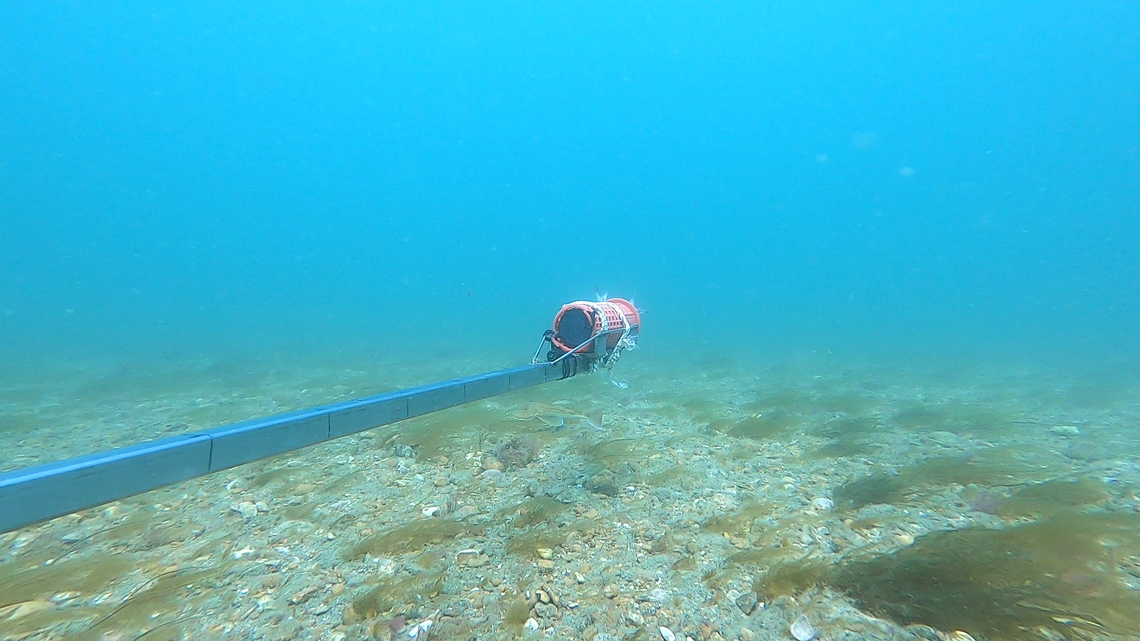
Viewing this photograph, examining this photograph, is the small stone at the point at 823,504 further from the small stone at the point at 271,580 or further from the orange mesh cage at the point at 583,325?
the small stone at the point at 271,580

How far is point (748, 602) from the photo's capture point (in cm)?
316

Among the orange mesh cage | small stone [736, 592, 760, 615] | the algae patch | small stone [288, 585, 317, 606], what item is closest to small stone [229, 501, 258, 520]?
small stone [288, 585, 317, 606]

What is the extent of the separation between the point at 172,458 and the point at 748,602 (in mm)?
3526

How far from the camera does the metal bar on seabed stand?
186 centimetres

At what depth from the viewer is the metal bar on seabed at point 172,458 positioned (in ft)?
6.09

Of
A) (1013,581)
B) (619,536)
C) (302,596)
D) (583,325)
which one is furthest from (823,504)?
(302,596)

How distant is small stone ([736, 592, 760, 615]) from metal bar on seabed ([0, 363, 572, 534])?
266cm

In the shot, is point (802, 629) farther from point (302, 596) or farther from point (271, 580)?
point (271, 580)

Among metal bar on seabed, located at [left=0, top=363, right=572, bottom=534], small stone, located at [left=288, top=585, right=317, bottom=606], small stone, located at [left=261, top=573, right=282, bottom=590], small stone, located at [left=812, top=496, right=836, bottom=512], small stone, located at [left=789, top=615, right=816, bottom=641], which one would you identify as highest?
metal bar on seabed, located at [left=0, top=363, right=572, bottom=534]

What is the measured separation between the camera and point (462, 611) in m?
3.17

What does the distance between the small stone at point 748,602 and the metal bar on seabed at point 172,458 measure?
2.66 meters

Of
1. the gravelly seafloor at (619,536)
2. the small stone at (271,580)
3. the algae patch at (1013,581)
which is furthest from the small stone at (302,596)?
the algae patch at (1013,581)

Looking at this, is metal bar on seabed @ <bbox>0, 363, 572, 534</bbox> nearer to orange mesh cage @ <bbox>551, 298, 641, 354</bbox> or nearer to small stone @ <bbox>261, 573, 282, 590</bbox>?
small stone @ <bbox>261, 573, 282, 590</bbox>

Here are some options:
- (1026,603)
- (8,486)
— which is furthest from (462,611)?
(1026,603)
